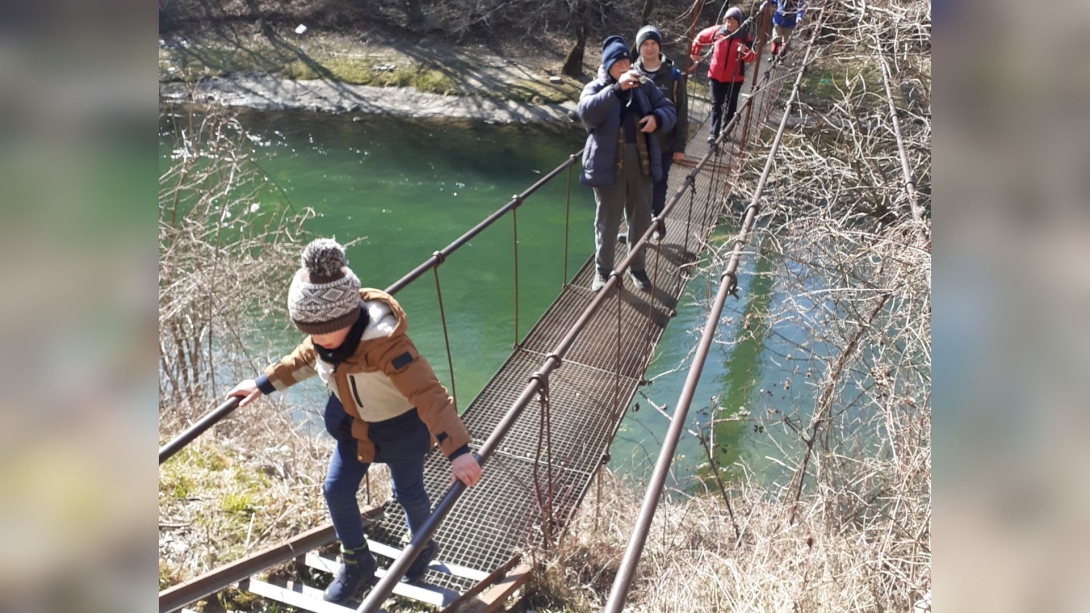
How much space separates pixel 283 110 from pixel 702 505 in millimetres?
12620

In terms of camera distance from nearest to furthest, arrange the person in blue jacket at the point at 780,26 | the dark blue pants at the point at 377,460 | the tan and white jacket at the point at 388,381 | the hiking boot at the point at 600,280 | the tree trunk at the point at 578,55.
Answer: the tan and white jacket at the point at 388,381 < the dark blue pants at the point at 377,460 < the hiking boot at the point at 600,280 < the person in blue jacket at the point at 780,26 < the tree trunk at the point at 578,55

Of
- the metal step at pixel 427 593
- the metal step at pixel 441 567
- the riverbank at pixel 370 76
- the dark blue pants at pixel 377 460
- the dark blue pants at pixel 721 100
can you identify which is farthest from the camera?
the riverbank at pixel 370 76

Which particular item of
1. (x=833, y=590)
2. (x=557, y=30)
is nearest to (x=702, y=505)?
(x=833, y=590)

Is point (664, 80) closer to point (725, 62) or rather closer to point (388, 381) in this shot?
point (725, 62)

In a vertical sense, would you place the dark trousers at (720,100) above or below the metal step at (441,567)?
above

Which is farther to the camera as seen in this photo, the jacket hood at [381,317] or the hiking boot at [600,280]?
the hiking boot at [600,280]

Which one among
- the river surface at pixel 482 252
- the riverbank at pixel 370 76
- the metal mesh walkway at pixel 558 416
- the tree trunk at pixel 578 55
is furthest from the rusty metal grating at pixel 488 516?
the tree trunk at pixel 578 55

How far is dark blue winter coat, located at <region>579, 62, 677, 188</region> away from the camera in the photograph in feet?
13.8

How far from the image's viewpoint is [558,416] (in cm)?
425

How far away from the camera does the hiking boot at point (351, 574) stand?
284 centimetres

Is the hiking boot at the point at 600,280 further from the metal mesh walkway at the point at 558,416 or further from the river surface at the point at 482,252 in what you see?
the river surface at the point at 482,252

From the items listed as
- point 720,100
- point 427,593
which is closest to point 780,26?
point 720,100

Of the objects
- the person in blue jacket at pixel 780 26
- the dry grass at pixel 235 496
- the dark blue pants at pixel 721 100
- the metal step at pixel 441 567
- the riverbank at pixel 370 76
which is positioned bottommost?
the dry grass at pixel 235 496
